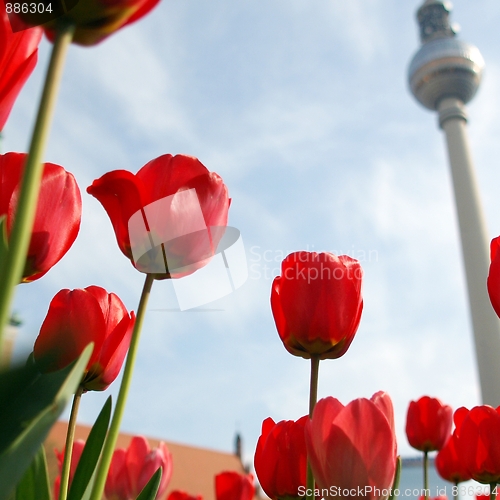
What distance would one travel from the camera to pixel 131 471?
133cm

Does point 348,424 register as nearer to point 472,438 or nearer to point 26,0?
point 26,0

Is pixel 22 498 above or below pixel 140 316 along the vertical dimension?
below

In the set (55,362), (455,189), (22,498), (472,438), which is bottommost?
(22,498)

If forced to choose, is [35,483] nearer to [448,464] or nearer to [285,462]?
[285,462]

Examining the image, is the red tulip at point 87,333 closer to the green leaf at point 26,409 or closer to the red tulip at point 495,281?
the green leaf at point 26,409

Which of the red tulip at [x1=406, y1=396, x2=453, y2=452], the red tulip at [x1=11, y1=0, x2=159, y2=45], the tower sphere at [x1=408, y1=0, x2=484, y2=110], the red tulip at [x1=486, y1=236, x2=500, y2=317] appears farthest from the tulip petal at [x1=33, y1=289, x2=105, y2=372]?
the tower sphere at [x1=408, y1=0, x2=484, y2=110]

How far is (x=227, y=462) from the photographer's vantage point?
29.2m

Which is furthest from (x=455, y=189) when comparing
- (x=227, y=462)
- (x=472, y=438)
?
(x=472, y=438)

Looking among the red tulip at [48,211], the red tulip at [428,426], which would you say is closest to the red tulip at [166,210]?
the red tulip at [48,211]

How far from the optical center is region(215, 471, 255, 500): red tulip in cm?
126

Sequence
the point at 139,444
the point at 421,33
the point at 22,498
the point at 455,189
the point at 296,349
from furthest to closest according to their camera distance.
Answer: the point at 421,33 → the point at 455,189 → the point at 139,444 → the point at 296,349 → the point at 22,498

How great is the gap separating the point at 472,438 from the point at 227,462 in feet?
97.8

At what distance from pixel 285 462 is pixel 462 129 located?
108 feet

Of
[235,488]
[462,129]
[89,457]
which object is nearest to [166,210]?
[89,457]
